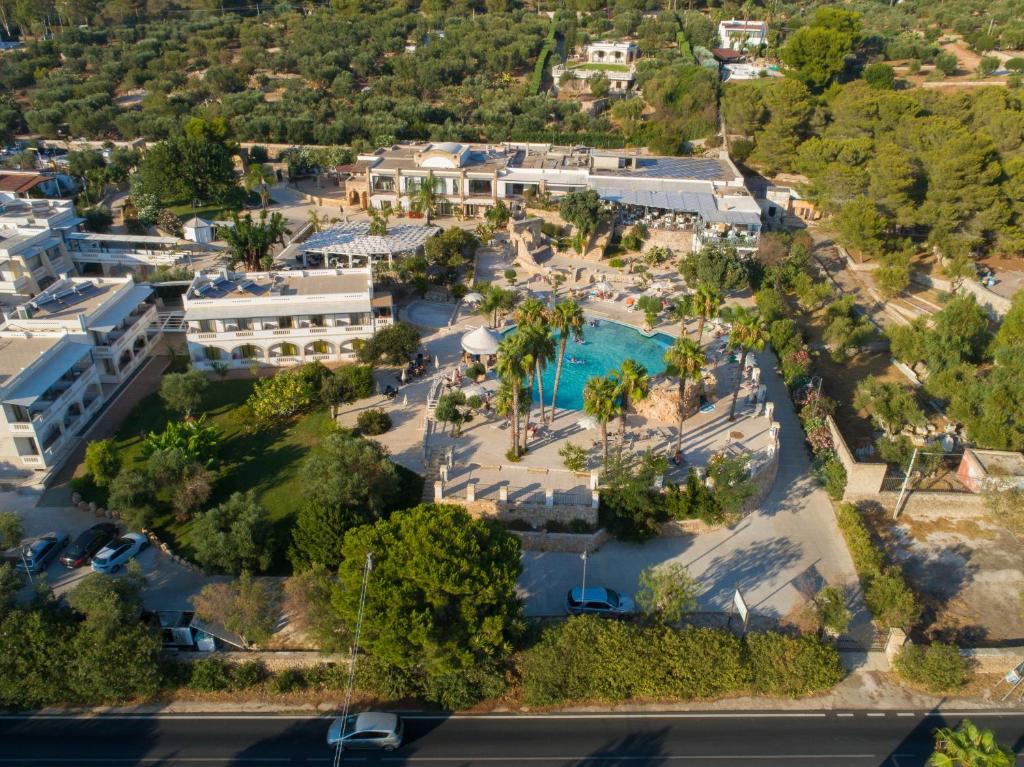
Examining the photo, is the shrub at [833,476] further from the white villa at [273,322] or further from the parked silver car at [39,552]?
the parked silver car at [39,552]

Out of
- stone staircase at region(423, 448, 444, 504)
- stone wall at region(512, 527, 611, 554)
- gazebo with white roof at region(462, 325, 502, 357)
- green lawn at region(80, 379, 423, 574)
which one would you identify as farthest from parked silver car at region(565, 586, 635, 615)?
gazebo with white roof at region(462, 325, 502, 357)

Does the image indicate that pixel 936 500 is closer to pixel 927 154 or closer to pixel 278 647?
pixel 278 647

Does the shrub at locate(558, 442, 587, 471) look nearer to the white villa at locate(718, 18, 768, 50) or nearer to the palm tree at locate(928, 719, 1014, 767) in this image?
the palm tree at locate(928, 719, 1014, 767)

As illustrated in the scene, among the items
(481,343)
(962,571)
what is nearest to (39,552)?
(481,343)

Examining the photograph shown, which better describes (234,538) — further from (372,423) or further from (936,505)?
(936,505)

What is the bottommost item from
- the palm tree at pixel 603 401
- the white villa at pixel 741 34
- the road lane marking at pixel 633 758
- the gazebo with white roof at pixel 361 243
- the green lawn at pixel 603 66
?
the road lane marking at pixel 633 758

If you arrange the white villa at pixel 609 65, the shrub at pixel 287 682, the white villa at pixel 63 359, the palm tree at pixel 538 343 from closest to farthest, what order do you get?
the shrub at pixel 287 682 < the palm tree at pixel 538 343 < the white villa at pixel 63 359 < the white villa at pixel 609 65

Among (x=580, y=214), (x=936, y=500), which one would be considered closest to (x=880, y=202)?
(x=580, y=214)

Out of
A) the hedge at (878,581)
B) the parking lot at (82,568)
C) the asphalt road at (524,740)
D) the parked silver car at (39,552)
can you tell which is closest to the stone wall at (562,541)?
the asphalt road at (524,740)
